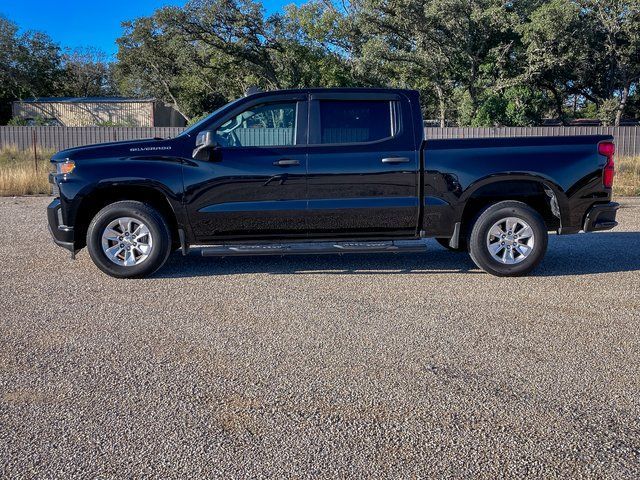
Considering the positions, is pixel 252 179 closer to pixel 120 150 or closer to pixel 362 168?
pixel 362 168

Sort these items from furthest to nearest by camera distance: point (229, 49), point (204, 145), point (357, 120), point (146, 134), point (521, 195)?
point (229, 49), point (146, 134), point (521, 195), point (357, 120), point (204, 145)

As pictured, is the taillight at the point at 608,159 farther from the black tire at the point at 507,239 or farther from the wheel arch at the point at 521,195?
the black tire at the point at 507,239

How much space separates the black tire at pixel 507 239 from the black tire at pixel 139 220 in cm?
338

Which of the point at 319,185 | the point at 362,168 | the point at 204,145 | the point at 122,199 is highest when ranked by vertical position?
the point at 204,145

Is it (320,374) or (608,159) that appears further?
(608,159)

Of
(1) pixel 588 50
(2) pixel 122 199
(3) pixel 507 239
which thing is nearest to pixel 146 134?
(1) pixel 588 50

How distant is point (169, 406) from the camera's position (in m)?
3.69

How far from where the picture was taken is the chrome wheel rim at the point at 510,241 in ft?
22.8

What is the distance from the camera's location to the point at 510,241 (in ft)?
22.9

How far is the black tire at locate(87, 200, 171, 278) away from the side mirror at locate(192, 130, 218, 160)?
0.78 meters

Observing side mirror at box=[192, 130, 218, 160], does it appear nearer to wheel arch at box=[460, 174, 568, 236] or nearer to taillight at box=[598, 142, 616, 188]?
wheel arch at box=[460, 174, 568, 236]

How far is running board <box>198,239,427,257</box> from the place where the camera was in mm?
6727

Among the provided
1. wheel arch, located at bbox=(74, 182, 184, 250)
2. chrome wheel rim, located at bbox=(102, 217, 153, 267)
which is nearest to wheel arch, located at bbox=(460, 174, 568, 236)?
wheel arch, located at bbox=(74, 182, 184, 250)

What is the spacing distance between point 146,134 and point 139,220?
2529 cm
